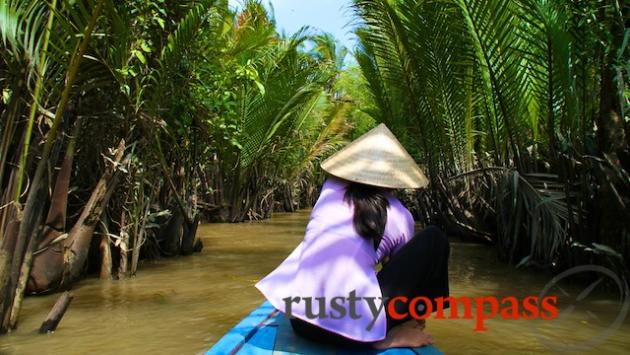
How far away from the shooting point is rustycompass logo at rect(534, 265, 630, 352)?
2855 mm

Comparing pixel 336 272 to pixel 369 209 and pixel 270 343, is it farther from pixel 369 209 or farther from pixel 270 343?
pixel 270 343

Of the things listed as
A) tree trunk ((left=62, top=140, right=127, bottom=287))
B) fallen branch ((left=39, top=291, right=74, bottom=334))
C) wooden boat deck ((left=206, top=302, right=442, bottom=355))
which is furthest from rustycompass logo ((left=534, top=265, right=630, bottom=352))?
tree trunk ((left=62, top=140, right=127, bottom=287))

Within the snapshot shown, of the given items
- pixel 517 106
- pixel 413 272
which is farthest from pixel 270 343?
pixel 517 106

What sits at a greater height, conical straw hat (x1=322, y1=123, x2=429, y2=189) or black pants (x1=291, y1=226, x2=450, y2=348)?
conical straw hat (x1=322, y1=123, x2=429, y2=189)

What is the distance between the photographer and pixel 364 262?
192 centimetres

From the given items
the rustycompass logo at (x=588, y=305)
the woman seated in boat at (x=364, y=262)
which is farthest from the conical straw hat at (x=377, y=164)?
the rustycompass logo at (x=588, y=305)

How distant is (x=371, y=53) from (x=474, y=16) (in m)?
2.95

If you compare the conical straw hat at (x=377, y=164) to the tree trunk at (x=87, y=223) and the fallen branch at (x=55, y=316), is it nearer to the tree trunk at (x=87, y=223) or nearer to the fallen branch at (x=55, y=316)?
the fallen branch at (x=55, y=316)

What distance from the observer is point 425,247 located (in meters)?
2.01

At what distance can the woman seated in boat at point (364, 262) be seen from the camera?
6.23 ft

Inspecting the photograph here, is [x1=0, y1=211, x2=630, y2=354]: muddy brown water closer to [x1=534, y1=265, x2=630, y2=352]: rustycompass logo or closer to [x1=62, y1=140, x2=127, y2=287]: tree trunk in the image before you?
[x1=534, y1=265, x2=630, y2=352]: rustycompass logo

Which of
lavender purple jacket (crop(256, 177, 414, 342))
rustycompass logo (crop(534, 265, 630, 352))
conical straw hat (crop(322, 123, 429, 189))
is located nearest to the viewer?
lavender purple jacket (crop(256, 177, 414, 342))

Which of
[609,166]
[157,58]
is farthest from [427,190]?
[157,58]

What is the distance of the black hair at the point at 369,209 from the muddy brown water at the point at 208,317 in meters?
1.08
